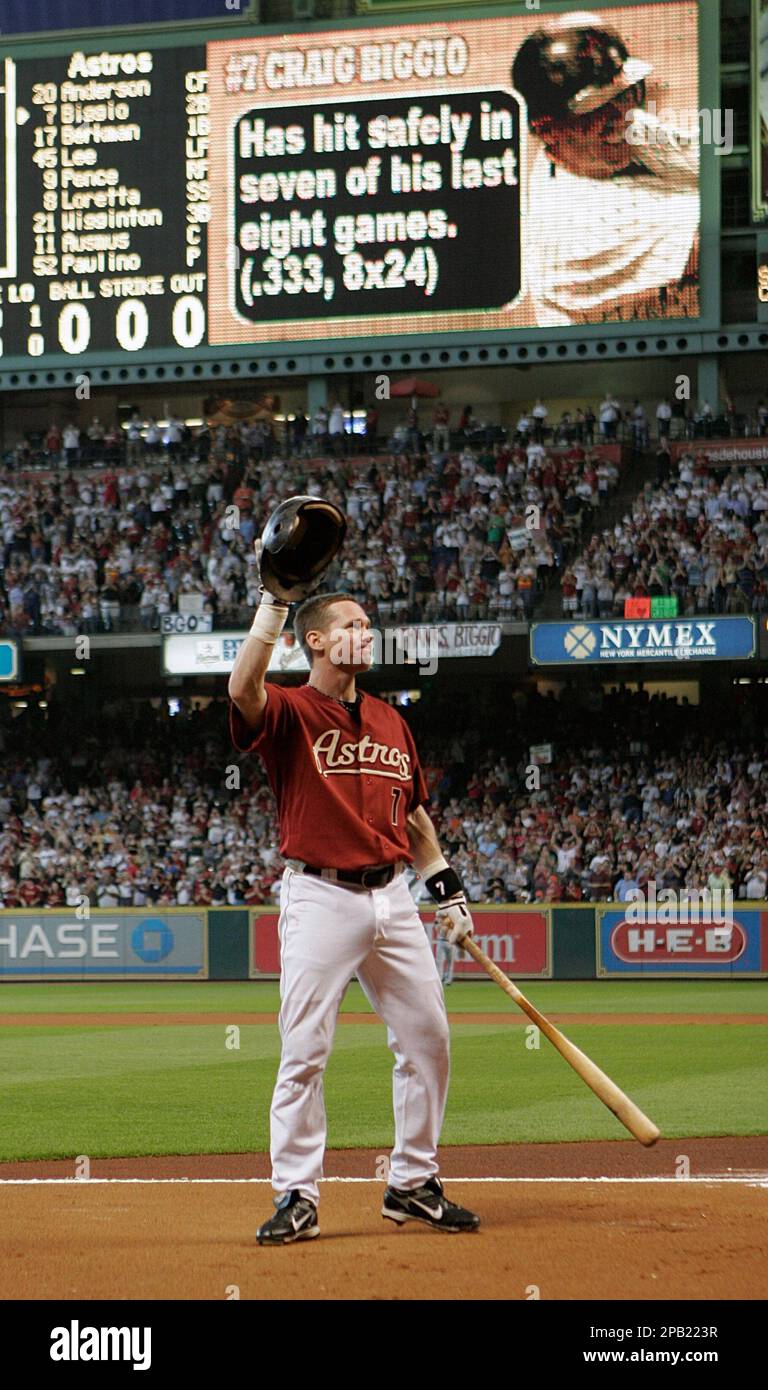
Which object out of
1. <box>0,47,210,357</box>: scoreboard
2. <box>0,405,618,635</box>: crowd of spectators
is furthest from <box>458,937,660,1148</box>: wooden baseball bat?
<box>0,47,210,357</box>: scoreboard

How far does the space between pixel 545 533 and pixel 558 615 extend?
1.62 metres

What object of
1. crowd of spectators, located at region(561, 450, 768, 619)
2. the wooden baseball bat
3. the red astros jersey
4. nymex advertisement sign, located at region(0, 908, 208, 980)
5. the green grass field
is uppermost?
crowd of spectators, located at region(561, 450, 768, 619)

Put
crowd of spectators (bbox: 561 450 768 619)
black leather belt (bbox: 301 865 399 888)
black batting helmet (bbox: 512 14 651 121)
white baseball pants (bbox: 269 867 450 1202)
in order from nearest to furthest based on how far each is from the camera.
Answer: white baseball pants (bbox: 269 867 450 1202)
black leather belt (bbox: 301 865 399 888)
crowd of spectators (bbox: 561 450 768 619)
black batting helmet (bbox: 512 14 651 121)

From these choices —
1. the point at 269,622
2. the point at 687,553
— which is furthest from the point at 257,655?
the point at 687,553

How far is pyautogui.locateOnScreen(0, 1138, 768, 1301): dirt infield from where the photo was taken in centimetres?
483

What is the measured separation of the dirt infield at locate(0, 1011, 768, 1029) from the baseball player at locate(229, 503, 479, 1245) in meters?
10.5

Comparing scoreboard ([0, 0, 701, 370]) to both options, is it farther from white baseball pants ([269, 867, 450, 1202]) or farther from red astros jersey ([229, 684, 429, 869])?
white baseball pants ([269, 867, 450, 1202])

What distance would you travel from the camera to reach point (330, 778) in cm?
576

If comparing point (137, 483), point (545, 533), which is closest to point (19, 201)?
point (137, 483)

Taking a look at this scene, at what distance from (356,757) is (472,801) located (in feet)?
70.2

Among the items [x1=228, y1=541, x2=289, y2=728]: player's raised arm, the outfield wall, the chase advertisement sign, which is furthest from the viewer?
the chase advertisement sign

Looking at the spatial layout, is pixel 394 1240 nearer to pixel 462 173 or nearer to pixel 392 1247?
pixel 392 1247

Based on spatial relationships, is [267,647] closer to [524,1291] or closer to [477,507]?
[524,1291]

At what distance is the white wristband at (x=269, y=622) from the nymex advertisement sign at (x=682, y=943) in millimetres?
17774
